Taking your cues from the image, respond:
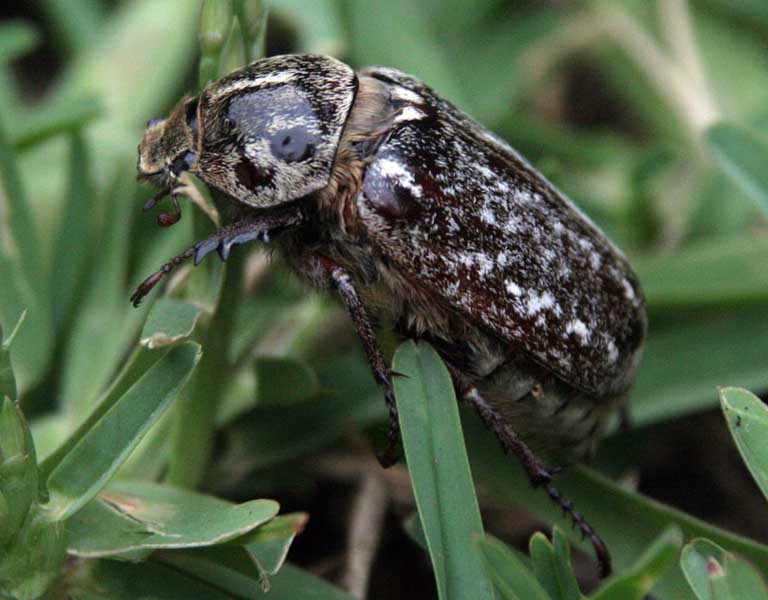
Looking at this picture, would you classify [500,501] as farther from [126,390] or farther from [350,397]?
[126,390]

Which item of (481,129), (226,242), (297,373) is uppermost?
(481,129)

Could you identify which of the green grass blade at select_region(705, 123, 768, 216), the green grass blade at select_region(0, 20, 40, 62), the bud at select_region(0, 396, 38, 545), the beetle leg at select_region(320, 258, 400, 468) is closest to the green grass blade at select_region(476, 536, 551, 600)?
the beetle leg at select_region(320, 258, 400, 468)

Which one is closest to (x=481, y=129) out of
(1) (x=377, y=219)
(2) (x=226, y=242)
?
(1) (x=377, y=219)

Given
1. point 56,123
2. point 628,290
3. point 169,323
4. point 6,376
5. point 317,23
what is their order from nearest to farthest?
point 6,376, point 169,323, point 628,290, point 56,123, point 317,23

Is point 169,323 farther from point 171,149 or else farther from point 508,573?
point 508,573

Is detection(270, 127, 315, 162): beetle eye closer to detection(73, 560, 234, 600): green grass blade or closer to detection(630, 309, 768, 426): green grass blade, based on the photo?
detection(73, 560, 234, 600): green grass blade

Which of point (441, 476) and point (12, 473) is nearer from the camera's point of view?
point (12, 473)

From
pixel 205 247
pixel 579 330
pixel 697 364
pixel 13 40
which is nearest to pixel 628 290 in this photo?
pixel 579 330

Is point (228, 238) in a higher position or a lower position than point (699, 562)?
higher
